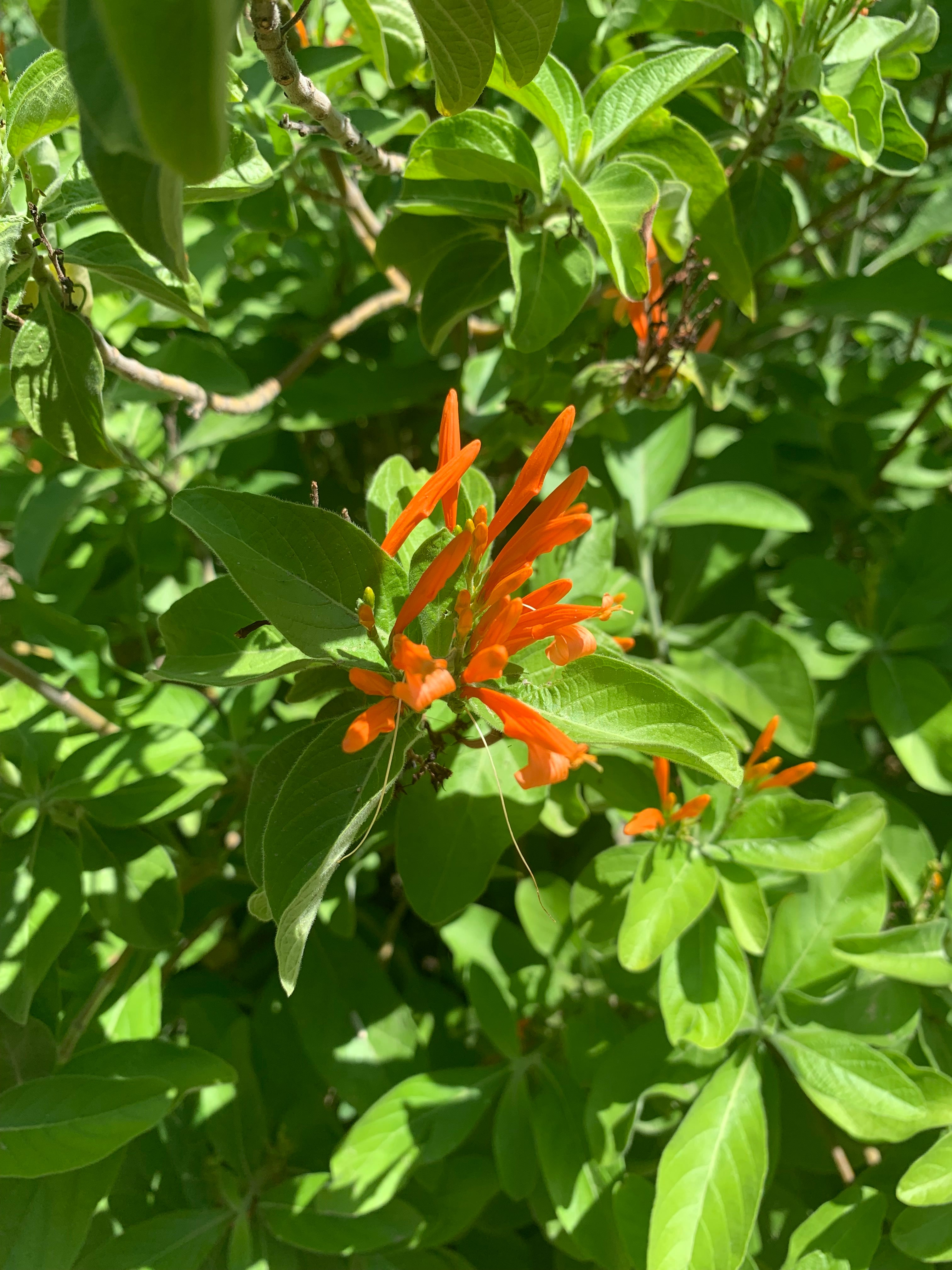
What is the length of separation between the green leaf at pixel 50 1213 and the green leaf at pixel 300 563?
0.61 m

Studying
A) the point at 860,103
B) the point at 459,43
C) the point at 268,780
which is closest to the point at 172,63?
the point at 459,43

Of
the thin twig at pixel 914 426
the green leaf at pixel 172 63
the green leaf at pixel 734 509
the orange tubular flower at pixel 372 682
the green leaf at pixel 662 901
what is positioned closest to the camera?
the green leaf at pixel 172 63

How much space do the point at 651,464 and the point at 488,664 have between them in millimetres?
851

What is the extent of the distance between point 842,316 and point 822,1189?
131cm

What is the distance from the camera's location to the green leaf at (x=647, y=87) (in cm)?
84

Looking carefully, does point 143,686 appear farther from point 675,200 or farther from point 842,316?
point 842,316

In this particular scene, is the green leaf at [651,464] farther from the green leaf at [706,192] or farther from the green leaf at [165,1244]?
the green leaf at [165,1244]

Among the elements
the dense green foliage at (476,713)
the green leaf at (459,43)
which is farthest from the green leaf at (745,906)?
the green leaf at (459,43)

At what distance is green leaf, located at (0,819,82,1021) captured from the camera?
90cm

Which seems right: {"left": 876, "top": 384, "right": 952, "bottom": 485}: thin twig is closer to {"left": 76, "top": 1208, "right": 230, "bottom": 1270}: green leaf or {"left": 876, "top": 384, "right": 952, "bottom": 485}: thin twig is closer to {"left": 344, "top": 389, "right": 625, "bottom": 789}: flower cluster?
{"left": 344, "top": 389, "right": 625, "bottom": 789}: flower cluster

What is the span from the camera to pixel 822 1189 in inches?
49.5

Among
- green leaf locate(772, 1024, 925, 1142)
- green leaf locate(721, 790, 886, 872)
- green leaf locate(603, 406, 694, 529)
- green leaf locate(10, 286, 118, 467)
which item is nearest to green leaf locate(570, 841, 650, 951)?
green leaf locate(721, 790, 886, 872)

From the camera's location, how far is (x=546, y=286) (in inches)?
35.9

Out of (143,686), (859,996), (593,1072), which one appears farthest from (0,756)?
(859,996)
